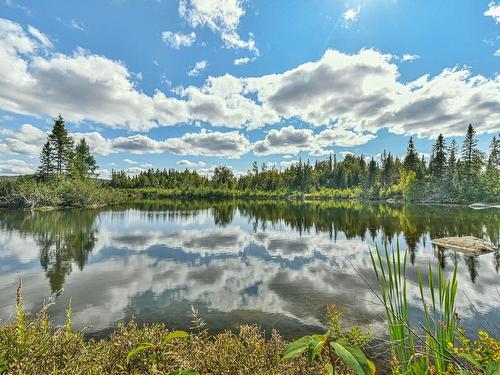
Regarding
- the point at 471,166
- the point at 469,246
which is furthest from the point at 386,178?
the point at 469,246

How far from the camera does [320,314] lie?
32.0ft

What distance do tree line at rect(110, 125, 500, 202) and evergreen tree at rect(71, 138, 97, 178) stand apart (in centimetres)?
4108

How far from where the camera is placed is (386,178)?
10188 cm

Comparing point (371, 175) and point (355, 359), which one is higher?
point (371, 175)

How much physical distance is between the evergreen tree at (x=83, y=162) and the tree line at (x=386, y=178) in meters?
41.1

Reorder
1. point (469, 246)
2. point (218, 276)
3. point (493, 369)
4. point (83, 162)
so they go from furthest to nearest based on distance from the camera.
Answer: point (83, 162)
point (469, 246)
point (218, 276)
point (493, 369)

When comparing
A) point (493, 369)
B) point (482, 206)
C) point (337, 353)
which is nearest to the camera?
point (337, 353)

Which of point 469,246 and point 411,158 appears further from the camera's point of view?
point 411,158

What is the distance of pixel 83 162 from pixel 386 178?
104m

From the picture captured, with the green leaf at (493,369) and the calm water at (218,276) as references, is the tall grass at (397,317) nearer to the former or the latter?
the green leaf at (493,369)

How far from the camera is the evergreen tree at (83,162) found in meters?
75.6

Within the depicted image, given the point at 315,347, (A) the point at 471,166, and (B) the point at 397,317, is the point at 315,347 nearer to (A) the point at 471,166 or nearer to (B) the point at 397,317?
(B) the point at 397,317

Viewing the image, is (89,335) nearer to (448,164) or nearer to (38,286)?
(38,286)

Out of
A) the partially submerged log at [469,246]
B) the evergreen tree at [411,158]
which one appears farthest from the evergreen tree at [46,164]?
the evergreen tree at [411,158]
